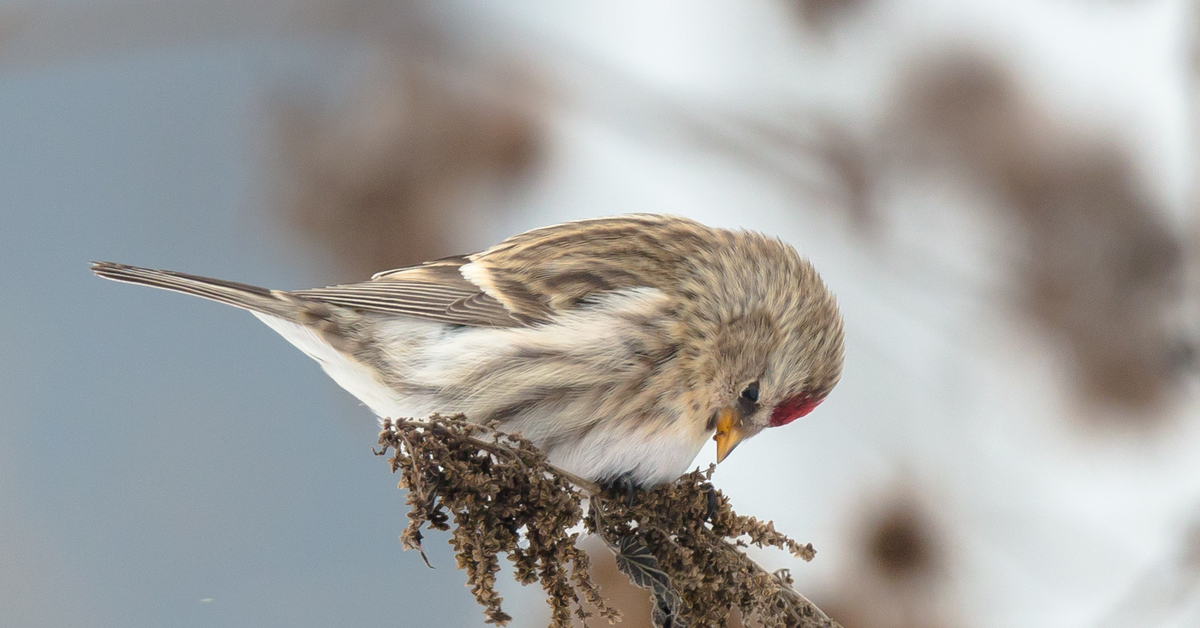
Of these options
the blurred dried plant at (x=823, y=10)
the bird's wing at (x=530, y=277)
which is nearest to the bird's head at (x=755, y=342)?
the bird's wing at (x=530, y=277)

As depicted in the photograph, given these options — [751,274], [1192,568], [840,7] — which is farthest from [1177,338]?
[840,7]

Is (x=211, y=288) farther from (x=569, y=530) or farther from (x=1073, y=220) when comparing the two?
(x=1073, y=220)

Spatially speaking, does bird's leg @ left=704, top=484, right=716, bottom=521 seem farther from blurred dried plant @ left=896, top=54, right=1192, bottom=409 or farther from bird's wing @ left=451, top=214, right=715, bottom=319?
blurred dried plant @ left=896, top=54, right=1192, bottom=409

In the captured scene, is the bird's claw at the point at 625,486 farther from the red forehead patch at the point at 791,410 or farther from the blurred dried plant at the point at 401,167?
the blurred dried plant at the point at 401,167

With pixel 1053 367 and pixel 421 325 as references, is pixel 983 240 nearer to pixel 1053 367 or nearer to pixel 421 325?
pixel 1053 367

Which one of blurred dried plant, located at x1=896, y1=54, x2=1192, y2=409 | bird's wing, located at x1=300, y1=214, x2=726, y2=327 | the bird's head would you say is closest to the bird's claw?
the bird's head

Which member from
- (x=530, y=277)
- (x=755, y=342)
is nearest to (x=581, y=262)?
(x=530, y=277)
